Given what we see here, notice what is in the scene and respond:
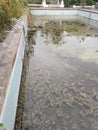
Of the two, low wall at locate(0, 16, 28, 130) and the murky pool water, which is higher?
low wall at locate(0, 16, 28, 130)

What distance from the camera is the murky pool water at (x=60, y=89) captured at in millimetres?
3682

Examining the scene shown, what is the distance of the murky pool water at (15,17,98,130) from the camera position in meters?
3.68

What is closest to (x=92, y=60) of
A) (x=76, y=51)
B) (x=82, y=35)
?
(x=76, y=51)

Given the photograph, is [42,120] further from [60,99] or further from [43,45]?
[43,45]

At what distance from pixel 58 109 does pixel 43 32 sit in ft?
28.1

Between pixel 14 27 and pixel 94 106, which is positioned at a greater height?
Answer: pixel 14 27

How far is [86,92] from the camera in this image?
480cm

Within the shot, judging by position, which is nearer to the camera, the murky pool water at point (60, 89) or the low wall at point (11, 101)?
the low wall at point (11, 101)

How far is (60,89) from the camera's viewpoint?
4.91 meters

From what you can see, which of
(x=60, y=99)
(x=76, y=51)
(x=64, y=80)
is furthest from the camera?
(x=76, y=51)

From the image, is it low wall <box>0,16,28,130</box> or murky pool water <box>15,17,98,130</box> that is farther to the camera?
murky pool water <box>15,17,98,130</box>

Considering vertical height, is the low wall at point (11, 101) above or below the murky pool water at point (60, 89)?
above

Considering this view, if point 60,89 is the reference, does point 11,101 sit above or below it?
above

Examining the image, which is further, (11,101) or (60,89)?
(60,89)
